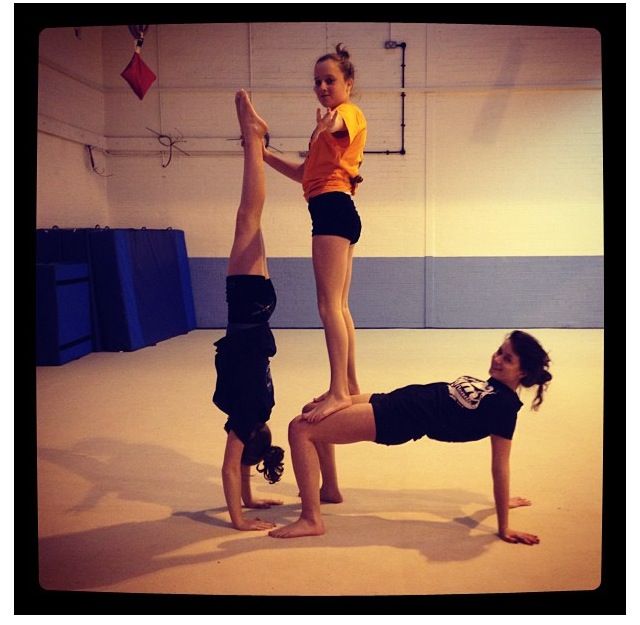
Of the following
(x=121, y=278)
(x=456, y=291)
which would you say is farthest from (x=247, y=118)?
(x=456, y=291)

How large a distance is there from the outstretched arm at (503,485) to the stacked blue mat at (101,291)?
394 centimetres

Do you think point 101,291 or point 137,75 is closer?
point 137,75

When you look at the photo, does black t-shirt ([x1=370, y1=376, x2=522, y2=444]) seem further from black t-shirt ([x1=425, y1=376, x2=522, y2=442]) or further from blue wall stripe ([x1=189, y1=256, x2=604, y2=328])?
blue wall stripe ([x1=189, y1=256, x2=604, y2=328])

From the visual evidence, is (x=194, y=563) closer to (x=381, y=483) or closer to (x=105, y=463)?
(x=381, y=483)

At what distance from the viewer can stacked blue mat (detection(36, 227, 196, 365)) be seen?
4.96 m

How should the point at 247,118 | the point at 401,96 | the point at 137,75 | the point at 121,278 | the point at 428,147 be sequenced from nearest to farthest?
1. the point at 247,118
2. the point at 137,75
3. the point at 121,278
4. the point at 401,96
5. the point at 428,147

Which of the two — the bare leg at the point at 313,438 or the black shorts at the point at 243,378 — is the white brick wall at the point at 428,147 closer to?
the black shorts at the point at 243,378

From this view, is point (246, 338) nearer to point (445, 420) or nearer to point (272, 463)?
point (272, 463)

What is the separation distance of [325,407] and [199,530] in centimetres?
62

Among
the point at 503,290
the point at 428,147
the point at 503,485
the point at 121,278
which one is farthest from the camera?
the point at 503,290

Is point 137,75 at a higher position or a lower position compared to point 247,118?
higher

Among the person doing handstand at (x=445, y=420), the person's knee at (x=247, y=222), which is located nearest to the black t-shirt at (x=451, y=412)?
the person doing handstand at (x=445, y=420)

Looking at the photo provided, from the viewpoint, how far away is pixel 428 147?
22.2 ft

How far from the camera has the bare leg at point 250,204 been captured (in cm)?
211
